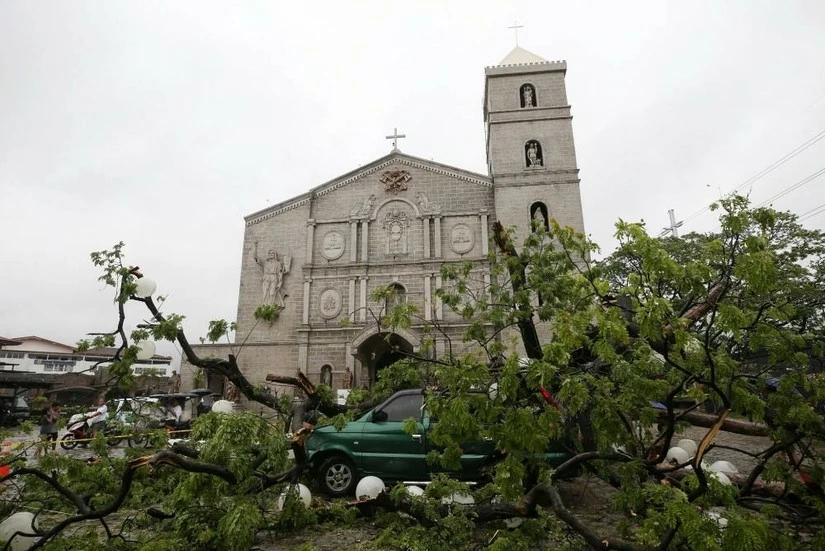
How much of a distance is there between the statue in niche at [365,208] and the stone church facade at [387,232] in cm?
5

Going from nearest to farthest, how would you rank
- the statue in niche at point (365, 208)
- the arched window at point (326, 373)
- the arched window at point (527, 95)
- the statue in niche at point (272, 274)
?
the arched window at point (326, 373) < the statue in niche at point (272, 274) < the statue in niche at point (365, 208) < the arched window at point (527, 95)

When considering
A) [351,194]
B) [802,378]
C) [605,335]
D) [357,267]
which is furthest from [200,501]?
[351,194]

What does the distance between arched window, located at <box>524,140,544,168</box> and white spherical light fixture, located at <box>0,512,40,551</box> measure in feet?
60.8

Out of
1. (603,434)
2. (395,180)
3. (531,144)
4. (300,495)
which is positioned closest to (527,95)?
(531,144)

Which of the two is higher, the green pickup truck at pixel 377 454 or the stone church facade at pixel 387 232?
the stone church facade at pixel 387 232

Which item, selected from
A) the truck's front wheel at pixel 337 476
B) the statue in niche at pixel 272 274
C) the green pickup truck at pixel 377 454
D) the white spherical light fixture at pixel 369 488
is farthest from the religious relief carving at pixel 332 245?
the white spherical light fixture at pixel 369 488

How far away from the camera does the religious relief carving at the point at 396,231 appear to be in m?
19.3

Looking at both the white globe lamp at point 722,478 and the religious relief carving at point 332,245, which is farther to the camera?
the religious relief carving at point 332,245

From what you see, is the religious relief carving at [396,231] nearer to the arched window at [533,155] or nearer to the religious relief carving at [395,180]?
the religious relief carving at [395,180]

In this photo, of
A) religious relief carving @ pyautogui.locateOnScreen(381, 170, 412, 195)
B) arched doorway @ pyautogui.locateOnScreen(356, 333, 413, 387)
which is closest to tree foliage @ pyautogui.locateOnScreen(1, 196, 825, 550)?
arched doorway @ pyautogui.locateOnScreen(356, 333, 413, 387)

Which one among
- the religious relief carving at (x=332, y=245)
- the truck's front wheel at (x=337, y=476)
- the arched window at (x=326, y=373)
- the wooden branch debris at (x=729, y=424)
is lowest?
the truck's front wheel at (x=337, y=476)

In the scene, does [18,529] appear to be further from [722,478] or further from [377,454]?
[722,478]

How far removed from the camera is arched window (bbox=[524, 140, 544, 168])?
760 inches

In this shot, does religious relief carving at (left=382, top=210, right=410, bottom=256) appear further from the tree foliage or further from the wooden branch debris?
the wooden branch debris
